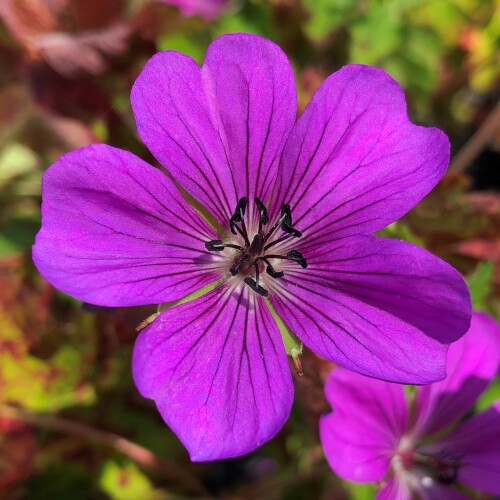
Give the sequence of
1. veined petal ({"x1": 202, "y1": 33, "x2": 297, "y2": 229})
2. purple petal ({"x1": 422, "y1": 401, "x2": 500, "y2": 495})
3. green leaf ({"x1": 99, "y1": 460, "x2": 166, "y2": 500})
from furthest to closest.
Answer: green leaf ({"x1": 99, "y1": 460, "x2": 166, "y2": 500}) → purple petal ({"x1": 422, "y1": 401, "x2": 500, "y2": 495}) → veined petal ({"x1": 202, "y1": 33, "x2": 297, "y2": 229})

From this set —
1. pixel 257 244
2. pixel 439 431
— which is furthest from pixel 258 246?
pixel 439 431

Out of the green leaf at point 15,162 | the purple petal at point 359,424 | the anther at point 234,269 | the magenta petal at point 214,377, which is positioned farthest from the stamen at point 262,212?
the green leaf at point 15,162

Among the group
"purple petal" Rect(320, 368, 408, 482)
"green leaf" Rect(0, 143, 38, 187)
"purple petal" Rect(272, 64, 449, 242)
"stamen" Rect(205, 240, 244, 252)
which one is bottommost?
"green leaf" Rect(0, 143, 38, 187)

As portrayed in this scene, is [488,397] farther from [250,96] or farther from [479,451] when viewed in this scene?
[250,96]

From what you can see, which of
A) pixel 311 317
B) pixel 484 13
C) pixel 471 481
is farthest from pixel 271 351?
pixel 484 13

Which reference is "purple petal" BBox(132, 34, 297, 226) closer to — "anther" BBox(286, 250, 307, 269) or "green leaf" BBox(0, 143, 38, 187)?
"anther" BBox(286, 250, 307, 269)

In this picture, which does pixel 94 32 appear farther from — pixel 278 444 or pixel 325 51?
pixel 278 444

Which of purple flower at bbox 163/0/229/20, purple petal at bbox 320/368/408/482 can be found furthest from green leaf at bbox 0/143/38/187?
purple petal at bbox 320/368/408/482
